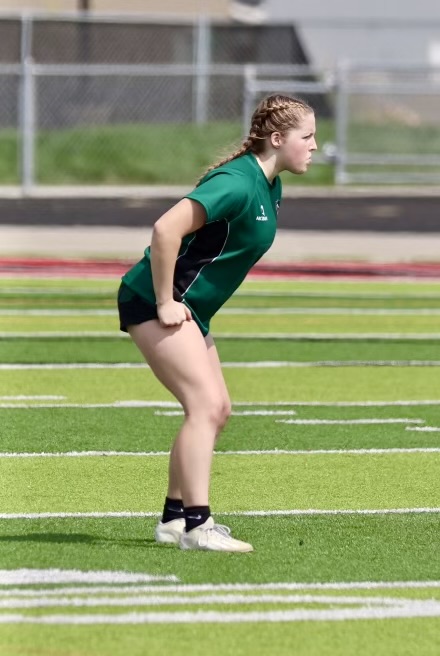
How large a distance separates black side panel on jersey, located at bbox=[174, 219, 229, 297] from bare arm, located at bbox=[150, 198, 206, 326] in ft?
0.42

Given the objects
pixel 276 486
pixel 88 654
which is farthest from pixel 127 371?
pixel 88 654

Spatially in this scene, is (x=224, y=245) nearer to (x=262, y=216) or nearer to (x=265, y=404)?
(x=262, y=216)

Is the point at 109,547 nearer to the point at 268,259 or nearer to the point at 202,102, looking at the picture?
the point at 268,259

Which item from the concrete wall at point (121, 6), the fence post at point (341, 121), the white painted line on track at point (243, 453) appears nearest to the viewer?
the white painted line on track at point (243, 453)

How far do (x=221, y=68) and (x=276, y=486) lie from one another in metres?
21.0

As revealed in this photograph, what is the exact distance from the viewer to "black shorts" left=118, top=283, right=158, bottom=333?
5758 mm

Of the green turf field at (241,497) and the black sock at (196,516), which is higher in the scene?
the black sock at (196,516)

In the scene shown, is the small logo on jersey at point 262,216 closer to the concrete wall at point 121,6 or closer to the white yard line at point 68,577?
the white yard line at point 68,577

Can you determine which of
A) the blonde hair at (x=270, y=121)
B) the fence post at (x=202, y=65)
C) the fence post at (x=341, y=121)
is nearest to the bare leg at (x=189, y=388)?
the blonde hair at (x=270, y=121)

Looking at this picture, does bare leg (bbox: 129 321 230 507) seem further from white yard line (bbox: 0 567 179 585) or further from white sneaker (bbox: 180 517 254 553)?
white yard line (bbox: 0 567 179 585)

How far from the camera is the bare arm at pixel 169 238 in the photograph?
551 centimetres

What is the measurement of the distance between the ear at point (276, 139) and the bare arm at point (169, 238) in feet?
1.49

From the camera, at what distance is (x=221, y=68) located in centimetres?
2758

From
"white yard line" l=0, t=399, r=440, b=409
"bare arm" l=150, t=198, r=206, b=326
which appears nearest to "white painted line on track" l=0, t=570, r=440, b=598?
"bare arm" l=150, t=198, r=206, b=326
